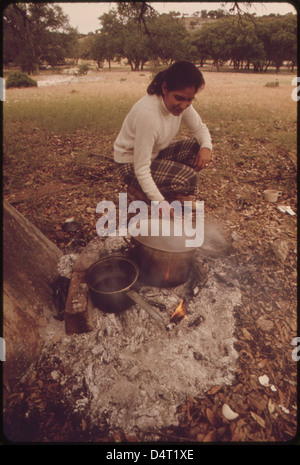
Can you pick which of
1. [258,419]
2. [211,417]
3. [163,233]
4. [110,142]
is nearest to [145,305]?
[163,233]

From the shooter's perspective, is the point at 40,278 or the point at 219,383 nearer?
the point at 219,383

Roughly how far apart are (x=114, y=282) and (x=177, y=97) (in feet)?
6.81

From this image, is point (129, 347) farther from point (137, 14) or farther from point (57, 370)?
point (137, 14)

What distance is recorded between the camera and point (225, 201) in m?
4.59

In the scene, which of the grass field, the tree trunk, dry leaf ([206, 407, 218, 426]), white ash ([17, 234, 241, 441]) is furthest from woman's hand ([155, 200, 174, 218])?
the grass field

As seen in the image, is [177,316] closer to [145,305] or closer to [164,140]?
[145,305]

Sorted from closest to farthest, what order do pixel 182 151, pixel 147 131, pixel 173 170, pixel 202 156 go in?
pixel 147 131 → pixel 173 170 → pixel 202 156 → pixel 182 151

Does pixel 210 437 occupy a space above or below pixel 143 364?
below

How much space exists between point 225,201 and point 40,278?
345 cm

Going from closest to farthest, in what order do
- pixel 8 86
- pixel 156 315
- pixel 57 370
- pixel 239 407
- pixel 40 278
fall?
pixel 239 407
pixel 57 370
pixel 156 315
pixel 40 278
pixel 8 86

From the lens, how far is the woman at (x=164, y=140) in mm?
2457

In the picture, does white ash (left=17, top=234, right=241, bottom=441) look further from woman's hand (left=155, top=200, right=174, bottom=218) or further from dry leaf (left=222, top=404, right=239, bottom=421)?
woman's hand (left=155, top=200, right=174, bottom=218)

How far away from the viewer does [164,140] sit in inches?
119
